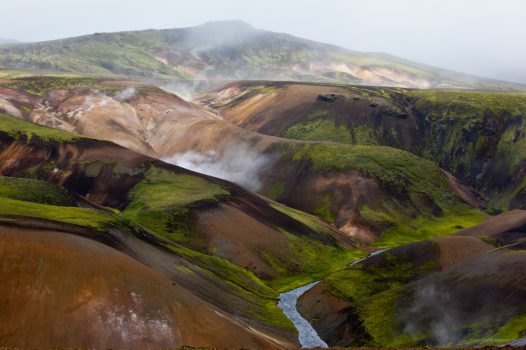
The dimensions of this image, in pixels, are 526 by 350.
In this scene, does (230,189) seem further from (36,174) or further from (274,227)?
(36,174)

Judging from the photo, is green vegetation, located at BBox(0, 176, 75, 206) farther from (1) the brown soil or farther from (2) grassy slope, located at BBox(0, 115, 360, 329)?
(1) the brown soil

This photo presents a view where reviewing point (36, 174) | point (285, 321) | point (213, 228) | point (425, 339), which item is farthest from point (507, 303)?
point (36, 174)

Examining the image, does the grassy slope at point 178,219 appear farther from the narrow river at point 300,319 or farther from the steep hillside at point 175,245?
the narrow river at point 300,319

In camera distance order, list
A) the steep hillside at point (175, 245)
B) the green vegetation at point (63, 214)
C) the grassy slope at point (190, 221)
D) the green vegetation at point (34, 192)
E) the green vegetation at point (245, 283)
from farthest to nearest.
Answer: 1. the grassy slope at point (190, 221)
2. the green vegetation at point (34, 192)
3. the green vegetation at point (245, 283)
4. the green vegetation at point (63, 214)
5. the steep hillside at point (175, 245)

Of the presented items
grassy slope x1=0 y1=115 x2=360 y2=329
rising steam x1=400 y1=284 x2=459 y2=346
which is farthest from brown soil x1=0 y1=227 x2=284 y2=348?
rising steam x1=400 y1=284 x2=459 y2=346

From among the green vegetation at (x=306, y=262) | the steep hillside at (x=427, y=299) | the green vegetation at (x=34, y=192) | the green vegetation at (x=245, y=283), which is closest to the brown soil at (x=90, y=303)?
the steep hillside at (x=427, y=299)

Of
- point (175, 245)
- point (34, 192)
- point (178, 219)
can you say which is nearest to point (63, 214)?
point (175, 245)
